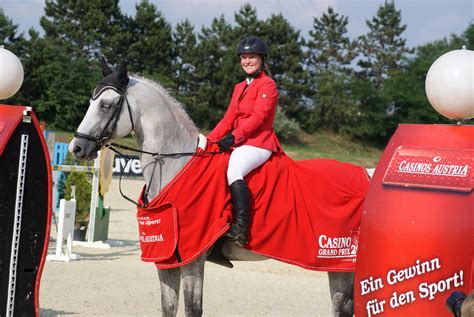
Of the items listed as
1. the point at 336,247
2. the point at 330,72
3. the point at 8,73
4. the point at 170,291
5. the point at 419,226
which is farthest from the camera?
the point at 330,72

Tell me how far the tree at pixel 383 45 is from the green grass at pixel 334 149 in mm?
11810

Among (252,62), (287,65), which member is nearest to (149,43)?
(287,65)

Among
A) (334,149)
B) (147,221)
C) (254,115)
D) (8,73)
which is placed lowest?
(334,149)

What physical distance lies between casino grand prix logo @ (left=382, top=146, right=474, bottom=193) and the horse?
218 centimetres

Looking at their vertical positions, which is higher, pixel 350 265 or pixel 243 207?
pixel 243 207

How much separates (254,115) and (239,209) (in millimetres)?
776

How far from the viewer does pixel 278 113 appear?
2398 inches

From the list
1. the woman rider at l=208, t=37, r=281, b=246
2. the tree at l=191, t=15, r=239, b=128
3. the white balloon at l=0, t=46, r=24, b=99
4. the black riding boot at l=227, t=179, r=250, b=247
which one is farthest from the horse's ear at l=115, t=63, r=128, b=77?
the tree at l=191, t=15, r=239, b=128

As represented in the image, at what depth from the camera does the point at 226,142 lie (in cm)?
636

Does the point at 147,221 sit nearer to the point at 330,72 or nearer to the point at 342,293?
the point at 342,293

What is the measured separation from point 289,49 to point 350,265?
60418mm

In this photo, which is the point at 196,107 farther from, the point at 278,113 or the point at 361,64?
the point at 361,64

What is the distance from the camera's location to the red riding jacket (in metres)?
6.42

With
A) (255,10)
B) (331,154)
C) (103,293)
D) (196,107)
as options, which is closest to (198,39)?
(255,10)
